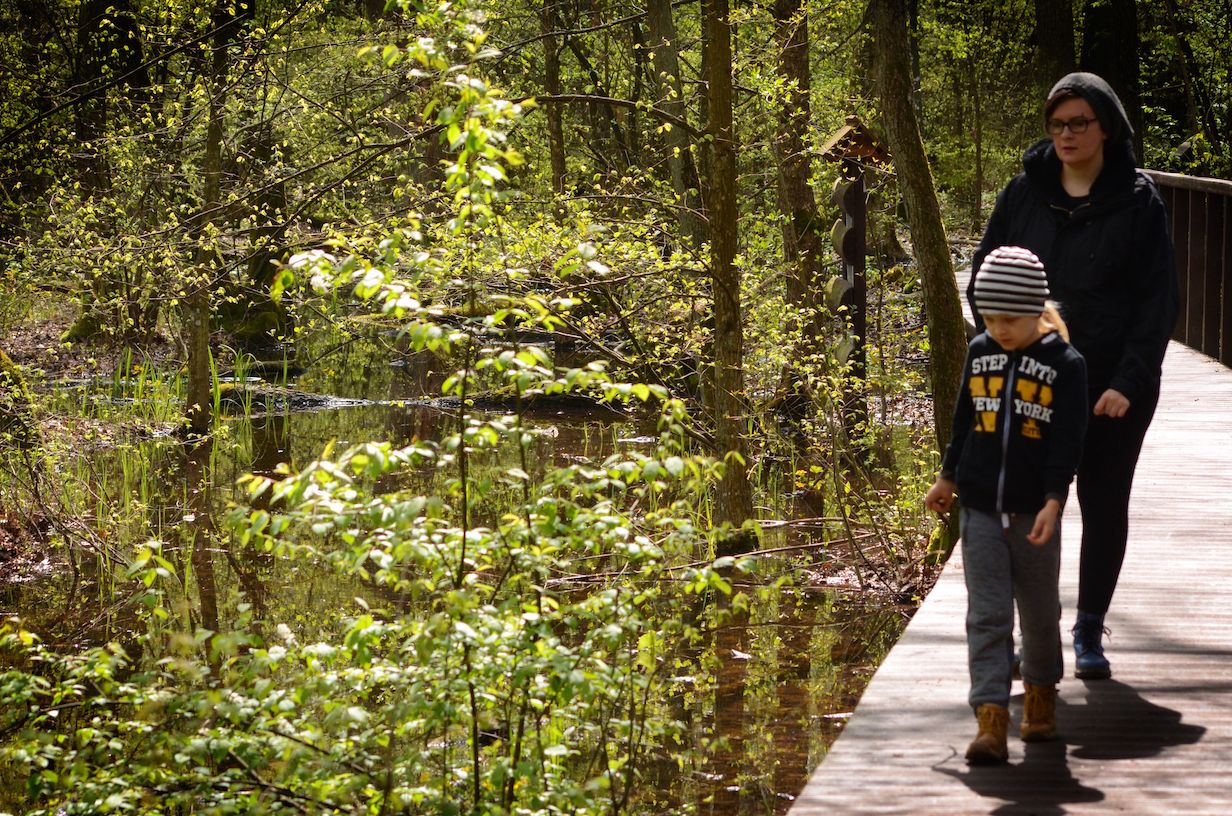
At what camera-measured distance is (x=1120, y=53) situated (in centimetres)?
1623

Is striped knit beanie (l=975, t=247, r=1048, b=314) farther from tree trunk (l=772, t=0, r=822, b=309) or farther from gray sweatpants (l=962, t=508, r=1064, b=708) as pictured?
tree trunk (l=772, t=0, r=822, b=309)

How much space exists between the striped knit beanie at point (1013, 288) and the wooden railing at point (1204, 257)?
665 cm

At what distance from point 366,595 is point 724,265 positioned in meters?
3.96

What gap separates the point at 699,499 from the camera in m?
12.6

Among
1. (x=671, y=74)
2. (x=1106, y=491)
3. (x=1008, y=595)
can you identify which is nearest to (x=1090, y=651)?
(x=1106, y=491)

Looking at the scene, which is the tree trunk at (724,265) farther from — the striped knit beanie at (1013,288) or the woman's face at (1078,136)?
the striped knit beanie at (1013,288)

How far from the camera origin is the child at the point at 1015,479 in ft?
13.8

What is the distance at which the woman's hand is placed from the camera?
468 cm

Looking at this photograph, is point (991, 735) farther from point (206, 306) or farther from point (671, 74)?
point (206, 306)

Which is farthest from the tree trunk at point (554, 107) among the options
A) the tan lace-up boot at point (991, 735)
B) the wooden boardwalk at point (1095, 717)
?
the tan lace-up boot at point (991, 735)

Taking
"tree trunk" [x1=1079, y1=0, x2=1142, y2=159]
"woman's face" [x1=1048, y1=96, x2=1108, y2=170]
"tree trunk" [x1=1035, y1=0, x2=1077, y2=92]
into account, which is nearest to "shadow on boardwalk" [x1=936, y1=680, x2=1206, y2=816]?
Result: "woman's face" [x1=1048, y1=96, x2=1108, y2=170]

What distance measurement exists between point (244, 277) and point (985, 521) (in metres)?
19.5

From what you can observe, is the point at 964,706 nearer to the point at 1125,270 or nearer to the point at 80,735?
the point at 1125,270

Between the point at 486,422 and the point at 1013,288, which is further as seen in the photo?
the point at 486,422
